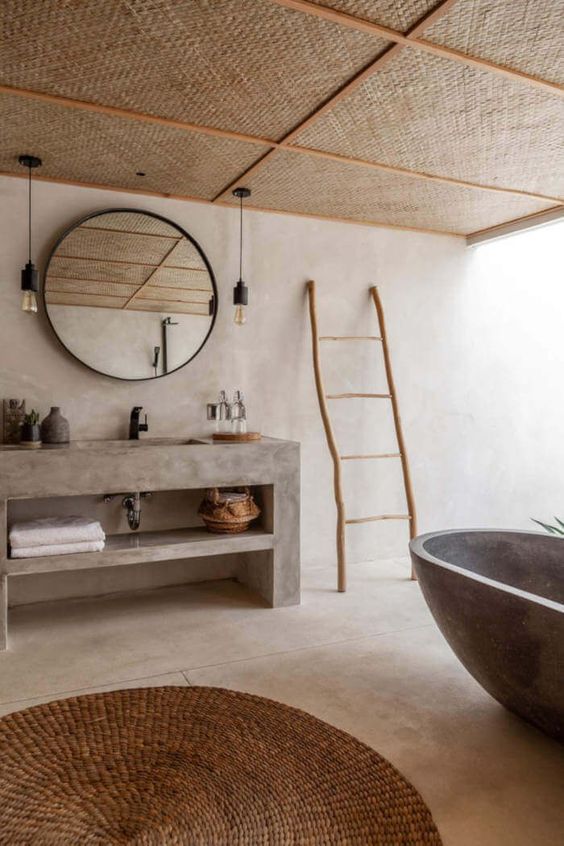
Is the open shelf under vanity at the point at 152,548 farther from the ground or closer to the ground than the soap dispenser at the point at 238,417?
closer to the ground

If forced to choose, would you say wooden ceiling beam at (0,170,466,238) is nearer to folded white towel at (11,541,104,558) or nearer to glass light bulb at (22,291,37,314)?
glass light bulb at (22,291,37,314)

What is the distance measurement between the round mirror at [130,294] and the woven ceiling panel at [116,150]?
272 mm

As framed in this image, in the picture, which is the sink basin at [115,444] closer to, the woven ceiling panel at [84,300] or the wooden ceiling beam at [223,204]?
the woven ceiling panel at [84,300]

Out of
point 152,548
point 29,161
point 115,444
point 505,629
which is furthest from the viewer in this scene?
point 115,444

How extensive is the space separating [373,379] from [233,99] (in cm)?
230

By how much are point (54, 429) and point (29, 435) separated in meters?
0.16

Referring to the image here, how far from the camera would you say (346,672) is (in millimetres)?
2727

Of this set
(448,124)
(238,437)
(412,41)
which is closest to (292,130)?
(448,124)

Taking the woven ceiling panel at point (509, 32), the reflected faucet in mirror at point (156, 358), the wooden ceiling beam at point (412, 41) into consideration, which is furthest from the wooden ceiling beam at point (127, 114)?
the reflected faucet in mirror at point (156, 358)

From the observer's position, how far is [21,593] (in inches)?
139

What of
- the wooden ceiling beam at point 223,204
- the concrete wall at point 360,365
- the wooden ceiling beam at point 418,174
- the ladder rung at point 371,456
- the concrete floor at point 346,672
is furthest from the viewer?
the ladder rung at point 371,456

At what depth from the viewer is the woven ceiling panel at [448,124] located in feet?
7.84

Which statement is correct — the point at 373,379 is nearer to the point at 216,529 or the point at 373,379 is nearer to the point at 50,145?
the point at 216,529

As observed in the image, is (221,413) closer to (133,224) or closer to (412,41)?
(133,224)
